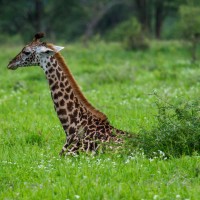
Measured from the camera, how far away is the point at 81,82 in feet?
66.9

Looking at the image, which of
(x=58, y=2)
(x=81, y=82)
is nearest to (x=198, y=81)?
(x=81, y=82)

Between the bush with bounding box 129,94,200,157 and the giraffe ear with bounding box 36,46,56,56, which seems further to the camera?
the giraffe ear with bounding box 36,46,56,56

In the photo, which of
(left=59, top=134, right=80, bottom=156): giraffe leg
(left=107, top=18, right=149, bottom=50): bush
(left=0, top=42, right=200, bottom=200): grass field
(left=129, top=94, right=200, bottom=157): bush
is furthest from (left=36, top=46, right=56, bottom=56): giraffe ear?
(left=107, top=18, right=149, bottom=50): bush

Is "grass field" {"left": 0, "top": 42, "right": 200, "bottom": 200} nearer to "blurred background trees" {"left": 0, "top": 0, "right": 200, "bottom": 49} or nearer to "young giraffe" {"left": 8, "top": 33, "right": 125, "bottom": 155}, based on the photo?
"young giraffe" {"left": 8, "top": 33, "right": 125, "bottom": 155}

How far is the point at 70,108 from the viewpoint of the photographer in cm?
1009

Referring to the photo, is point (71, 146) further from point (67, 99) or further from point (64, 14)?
point (64, 14)

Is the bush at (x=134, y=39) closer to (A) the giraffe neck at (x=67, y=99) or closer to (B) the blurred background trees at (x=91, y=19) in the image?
(B) the blurred background trees at (x=91, y=19)

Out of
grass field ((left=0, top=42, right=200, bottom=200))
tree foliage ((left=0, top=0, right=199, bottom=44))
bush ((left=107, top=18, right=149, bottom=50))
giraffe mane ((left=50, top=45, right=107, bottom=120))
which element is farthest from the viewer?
tree foliage ((left=0, top=0, right=199, bottom=44))

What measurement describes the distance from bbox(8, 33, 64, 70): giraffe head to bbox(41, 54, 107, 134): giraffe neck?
130mm

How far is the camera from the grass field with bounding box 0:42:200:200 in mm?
7777

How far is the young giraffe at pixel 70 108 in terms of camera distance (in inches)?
384

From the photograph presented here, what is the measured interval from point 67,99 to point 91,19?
161ft

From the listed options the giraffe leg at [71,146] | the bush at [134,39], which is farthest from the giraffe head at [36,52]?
the bush at [134,39]

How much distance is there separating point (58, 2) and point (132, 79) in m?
36.9
